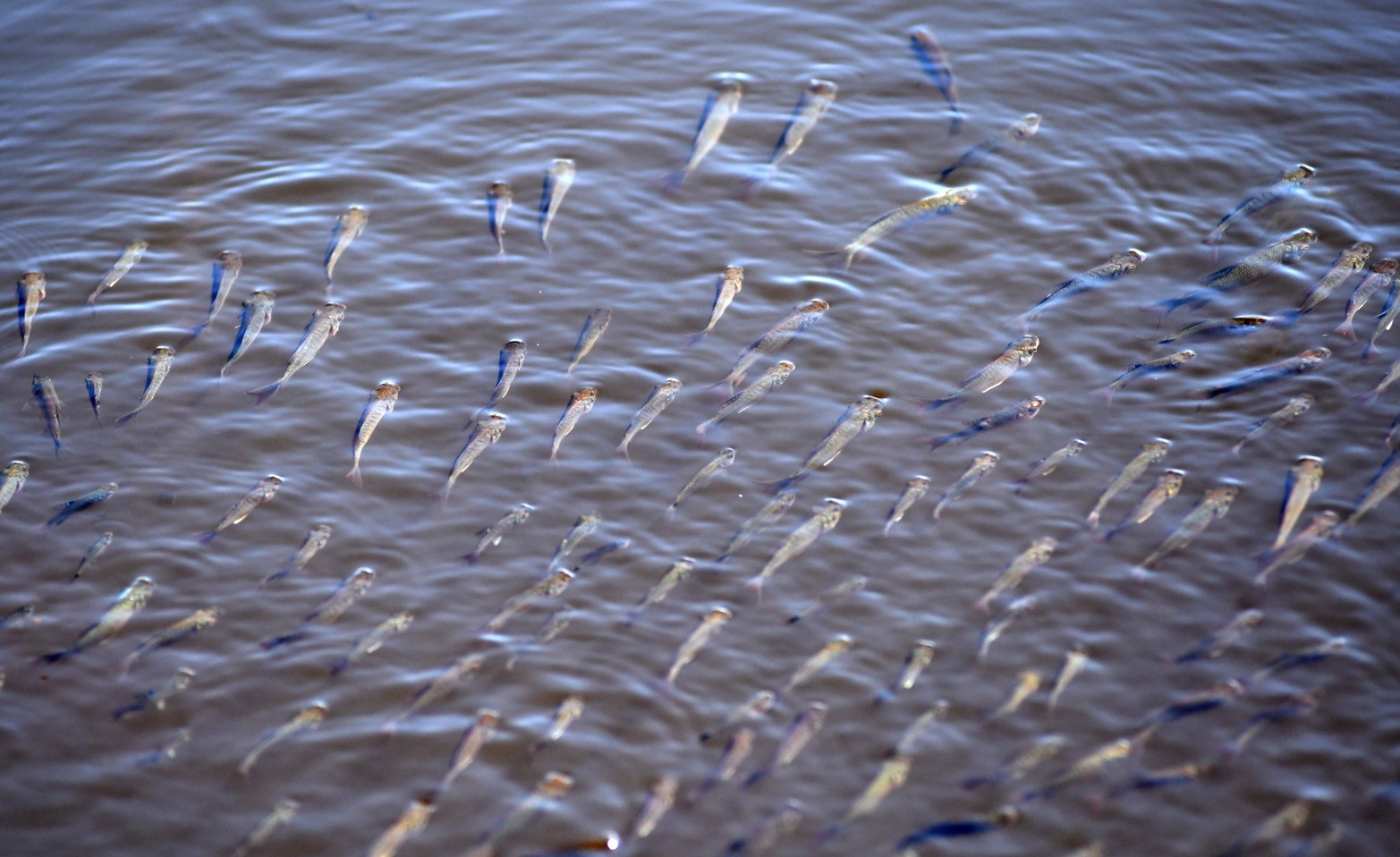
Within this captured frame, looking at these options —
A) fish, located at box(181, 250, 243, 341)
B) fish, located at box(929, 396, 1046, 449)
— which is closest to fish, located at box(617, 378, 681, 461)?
fish, located at box(929, 396, 1046, 449)

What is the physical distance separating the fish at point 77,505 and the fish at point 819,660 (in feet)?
12.9

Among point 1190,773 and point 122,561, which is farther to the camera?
point 122,561

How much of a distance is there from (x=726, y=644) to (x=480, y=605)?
1.28 metres

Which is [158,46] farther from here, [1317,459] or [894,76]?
[1317,459]

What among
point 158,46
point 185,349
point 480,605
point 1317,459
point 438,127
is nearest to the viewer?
point 480,605

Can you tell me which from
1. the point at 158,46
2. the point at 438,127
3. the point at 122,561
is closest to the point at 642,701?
the point at 122,561

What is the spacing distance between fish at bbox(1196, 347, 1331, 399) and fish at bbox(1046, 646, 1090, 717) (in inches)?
85.2

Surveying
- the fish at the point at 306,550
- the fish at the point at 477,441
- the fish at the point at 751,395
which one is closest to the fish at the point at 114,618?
the fish at the point at 306,550

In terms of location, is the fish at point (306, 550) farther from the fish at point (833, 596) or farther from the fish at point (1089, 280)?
the fish at point (1089, 280)

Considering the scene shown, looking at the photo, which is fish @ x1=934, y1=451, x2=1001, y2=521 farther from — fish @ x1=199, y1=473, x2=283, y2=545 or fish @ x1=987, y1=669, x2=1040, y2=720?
fish @ x1=199, y1=473, x2=283, y2=545

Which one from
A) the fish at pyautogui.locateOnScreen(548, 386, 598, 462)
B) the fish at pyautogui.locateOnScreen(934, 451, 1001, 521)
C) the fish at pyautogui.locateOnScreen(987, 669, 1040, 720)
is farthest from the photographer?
the fish at pyautogui.locateOnScreen(548, 386, 598, 462)

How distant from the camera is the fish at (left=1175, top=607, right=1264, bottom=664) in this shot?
5625mm

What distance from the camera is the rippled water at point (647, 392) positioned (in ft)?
17.2

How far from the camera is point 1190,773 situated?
16.9 ft
